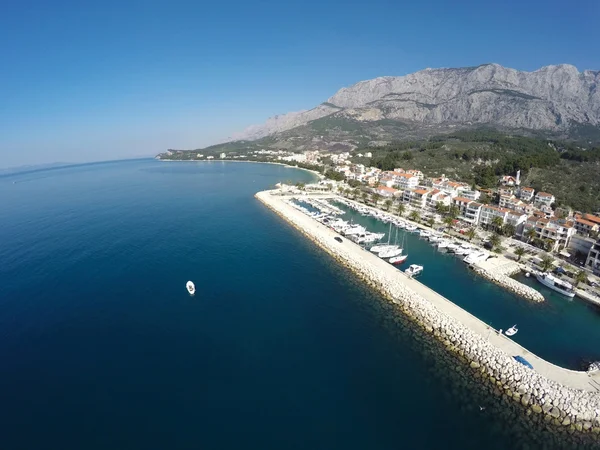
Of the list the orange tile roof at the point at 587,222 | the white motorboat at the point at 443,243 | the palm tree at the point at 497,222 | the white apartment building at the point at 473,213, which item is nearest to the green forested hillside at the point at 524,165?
the orange tile roof at the point at 587,222

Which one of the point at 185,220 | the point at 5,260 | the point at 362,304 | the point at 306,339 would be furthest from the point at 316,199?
the point at 5,260

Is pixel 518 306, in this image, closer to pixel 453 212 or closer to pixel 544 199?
pixel 453 212

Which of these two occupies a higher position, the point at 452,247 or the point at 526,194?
the point at 452,247

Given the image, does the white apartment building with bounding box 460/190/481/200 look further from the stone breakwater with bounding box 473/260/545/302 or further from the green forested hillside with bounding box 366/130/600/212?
the stone breakwater with bounding box 473/260/545/302

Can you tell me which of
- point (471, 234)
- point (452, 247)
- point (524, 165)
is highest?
point (524, 165)

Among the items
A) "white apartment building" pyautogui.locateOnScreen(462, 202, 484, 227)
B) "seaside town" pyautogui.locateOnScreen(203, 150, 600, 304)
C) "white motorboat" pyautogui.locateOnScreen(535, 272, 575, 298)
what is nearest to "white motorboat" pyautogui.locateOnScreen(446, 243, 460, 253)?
"seaside town" pyautogui.locateOnScreen(203, 150, 600, 304)

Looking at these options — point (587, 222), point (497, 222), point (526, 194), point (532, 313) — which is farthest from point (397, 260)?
point (526, 194)
